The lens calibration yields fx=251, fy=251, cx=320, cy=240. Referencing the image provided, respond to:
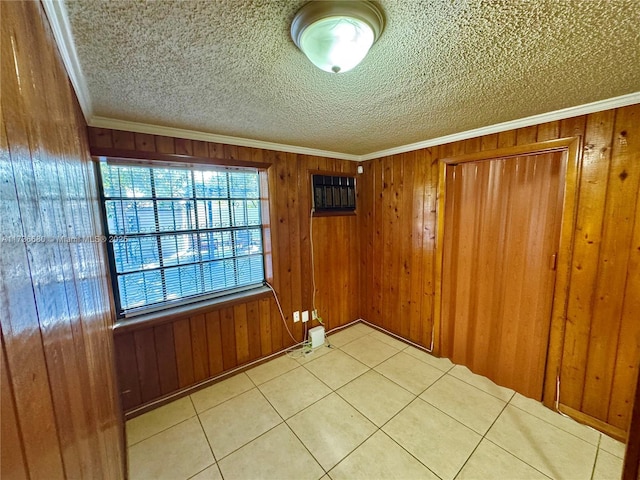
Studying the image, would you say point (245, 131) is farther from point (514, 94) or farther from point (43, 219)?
point (514, 94)

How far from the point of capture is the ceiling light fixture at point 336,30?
0.82m

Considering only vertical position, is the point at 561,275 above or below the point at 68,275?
below

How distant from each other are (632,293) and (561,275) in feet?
1.11

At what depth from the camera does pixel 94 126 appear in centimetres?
170

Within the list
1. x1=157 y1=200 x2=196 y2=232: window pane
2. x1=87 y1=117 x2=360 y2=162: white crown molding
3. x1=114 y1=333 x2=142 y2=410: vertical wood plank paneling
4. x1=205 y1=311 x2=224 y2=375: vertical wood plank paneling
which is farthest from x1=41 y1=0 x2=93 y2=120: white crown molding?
x1=205 y1=311 x2=224 y2=375: vertical wood plank paneling

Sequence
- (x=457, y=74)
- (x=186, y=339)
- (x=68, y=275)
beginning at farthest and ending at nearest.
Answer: (x=186, y=339) → (x=457, y=74) → (x=68, y=275)

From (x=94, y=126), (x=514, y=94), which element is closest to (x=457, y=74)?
(x=514, y=94)

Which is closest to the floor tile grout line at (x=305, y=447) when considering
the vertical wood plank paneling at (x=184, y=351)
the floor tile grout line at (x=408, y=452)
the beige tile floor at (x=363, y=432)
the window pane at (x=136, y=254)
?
the beige tile floor at (x=363, y=432)

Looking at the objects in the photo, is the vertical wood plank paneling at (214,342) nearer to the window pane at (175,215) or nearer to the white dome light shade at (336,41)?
the window pane at (175,215)

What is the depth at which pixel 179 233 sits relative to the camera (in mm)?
2139

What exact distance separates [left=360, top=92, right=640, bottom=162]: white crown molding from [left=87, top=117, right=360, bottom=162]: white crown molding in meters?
1.03

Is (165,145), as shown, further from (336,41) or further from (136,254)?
(336,41)

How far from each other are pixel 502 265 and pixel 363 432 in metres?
1.77

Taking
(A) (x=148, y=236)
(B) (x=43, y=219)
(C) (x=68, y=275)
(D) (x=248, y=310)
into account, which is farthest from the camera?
(D) (x=248, y=310)
